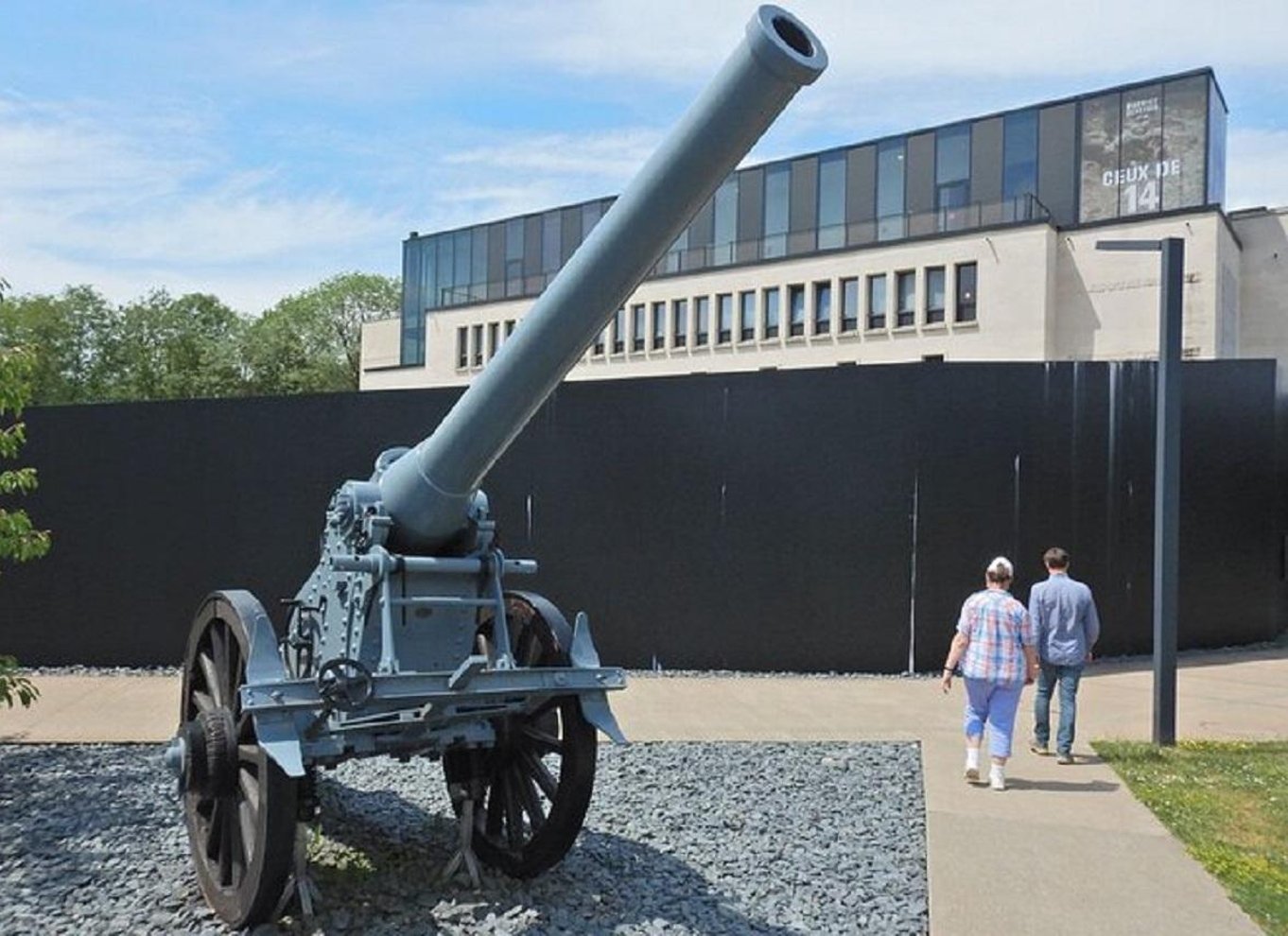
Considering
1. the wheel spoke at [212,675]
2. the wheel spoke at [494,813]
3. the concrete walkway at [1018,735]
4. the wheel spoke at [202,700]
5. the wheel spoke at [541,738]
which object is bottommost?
the concrete walkway at [1018,735]

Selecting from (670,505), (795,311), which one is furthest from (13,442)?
(795,311)

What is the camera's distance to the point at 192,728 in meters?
5.00

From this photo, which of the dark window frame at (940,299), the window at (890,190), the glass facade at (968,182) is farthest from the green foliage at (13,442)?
the window at (890,190)

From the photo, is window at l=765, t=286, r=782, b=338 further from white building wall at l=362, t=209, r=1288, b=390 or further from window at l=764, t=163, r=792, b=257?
window at l=764, t=163, r=792, b=257

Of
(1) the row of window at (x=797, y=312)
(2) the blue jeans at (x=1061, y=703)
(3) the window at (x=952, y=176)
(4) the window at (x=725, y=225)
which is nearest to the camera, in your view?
(2) the blue jeans at (x=1061, y=703)

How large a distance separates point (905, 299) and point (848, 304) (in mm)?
2095

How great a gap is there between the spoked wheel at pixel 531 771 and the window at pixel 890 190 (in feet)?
112

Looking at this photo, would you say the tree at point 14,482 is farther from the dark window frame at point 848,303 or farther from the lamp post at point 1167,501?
the dark window frame at point 848,303

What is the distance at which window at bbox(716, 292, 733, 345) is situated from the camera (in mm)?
42625

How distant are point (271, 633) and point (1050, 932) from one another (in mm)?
3412

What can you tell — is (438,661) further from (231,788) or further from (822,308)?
(822,308)

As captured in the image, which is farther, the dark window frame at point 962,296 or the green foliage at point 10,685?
the dark window frame at point 962,296

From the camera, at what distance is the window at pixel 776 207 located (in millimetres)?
41125

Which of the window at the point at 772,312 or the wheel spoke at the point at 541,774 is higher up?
the window at the point at 772,312
